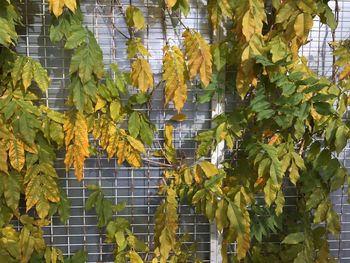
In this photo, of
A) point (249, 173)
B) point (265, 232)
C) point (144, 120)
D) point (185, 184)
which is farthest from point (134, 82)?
point (265, 232)

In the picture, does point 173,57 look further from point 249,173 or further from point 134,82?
point 249,173

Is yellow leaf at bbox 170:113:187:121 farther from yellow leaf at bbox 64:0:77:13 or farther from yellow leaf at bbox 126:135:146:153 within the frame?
yellow leaf at bbox 64:0:77:13

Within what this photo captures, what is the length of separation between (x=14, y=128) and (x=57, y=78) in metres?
0.29

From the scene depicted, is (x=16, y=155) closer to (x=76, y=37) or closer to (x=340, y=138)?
(x=76, y=37)

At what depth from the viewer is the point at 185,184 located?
197 centimetres

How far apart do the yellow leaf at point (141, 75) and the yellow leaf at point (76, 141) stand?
0.77 feet

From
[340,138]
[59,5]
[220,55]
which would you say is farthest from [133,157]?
[340,138]

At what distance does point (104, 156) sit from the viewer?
2.03m

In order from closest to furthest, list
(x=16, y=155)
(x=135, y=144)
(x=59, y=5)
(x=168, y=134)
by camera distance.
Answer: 1. (x=59, y=5)
2. (x=16, y=155)
3. (x=135, y=144)
4. (x=168, y=134)

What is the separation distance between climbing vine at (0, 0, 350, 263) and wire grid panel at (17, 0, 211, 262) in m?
0.04

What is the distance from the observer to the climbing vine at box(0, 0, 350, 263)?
1766mm

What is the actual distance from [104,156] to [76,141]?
0.82 feet

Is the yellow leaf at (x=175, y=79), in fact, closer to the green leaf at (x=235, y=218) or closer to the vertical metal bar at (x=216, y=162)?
the vertical metal bar at (x=216, y=162)

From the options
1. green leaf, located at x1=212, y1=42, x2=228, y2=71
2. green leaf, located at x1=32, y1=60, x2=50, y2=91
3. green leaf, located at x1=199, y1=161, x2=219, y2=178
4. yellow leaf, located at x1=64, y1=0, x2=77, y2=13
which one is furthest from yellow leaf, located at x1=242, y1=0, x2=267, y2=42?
green leaf, located at x1=32, y1=60, x2=50, y2=91
